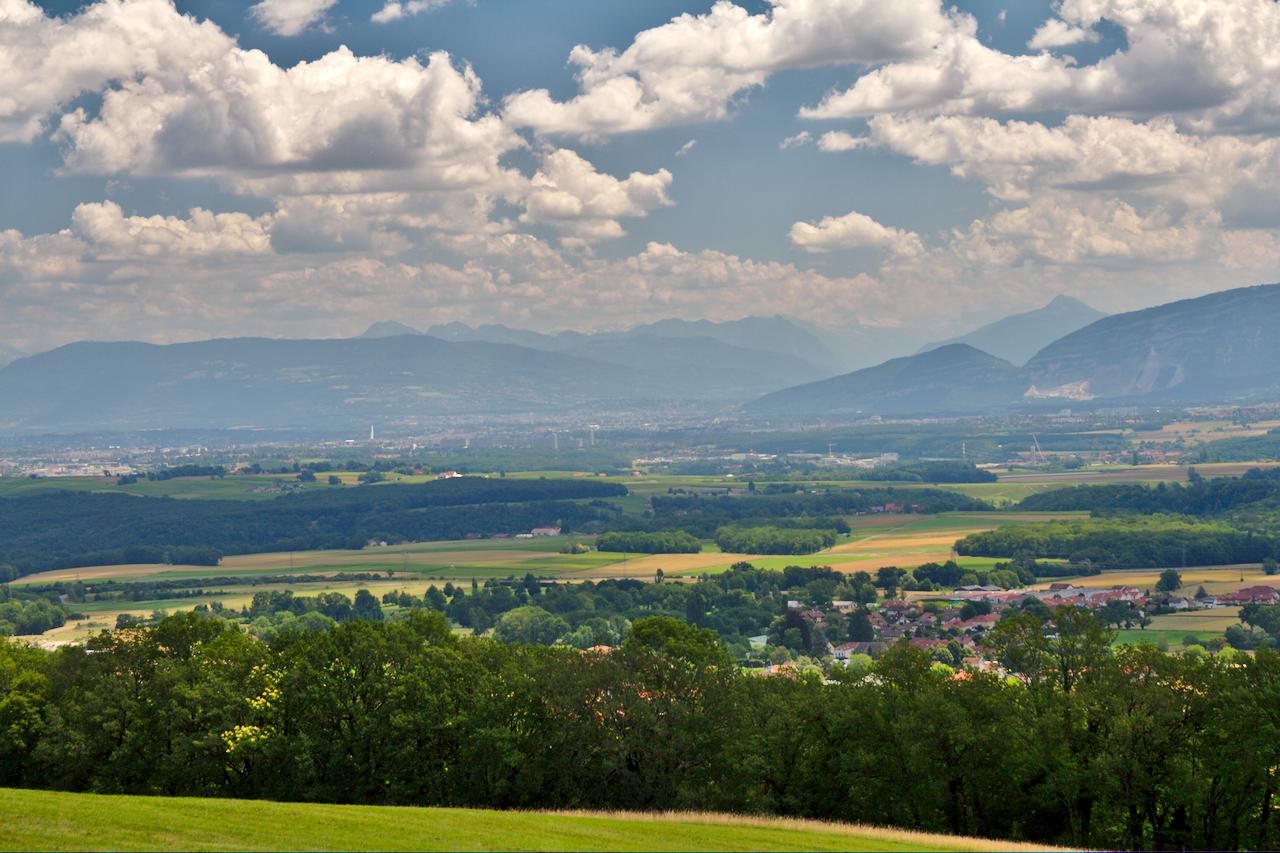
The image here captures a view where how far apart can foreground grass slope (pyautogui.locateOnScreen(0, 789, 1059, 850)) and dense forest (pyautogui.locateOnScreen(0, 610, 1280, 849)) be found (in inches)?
281

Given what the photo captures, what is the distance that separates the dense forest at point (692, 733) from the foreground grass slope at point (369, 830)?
7.14 metres

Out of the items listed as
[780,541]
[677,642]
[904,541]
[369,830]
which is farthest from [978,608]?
[369,830]

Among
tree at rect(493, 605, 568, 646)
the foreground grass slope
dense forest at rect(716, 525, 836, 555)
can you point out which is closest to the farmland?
dense forest at rect(716, 525, 836, 555)

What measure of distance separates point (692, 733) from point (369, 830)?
55.3 ft

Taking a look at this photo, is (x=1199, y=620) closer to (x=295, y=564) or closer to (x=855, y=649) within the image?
(x=855, y=649)

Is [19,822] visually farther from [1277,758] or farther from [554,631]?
[554,631]

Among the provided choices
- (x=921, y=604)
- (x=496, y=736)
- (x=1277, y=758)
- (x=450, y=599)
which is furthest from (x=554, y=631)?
(x=1277, y=758)

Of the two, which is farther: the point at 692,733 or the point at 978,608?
the point at 978,608

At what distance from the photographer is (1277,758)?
144ft

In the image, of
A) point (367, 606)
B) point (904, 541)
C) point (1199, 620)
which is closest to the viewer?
point (1199, 620)

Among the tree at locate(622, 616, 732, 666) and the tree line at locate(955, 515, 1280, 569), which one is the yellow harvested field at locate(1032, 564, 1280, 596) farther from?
the tree at locate(622, 616, 732, 666)

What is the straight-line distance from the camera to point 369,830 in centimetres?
3544

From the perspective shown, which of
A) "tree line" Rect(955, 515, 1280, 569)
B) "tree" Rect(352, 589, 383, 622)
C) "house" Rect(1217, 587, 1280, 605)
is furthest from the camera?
"tree line" Rect(955, 515, 1280, 569)

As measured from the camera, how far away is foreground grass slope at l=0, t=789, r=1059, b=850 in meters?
33.0
